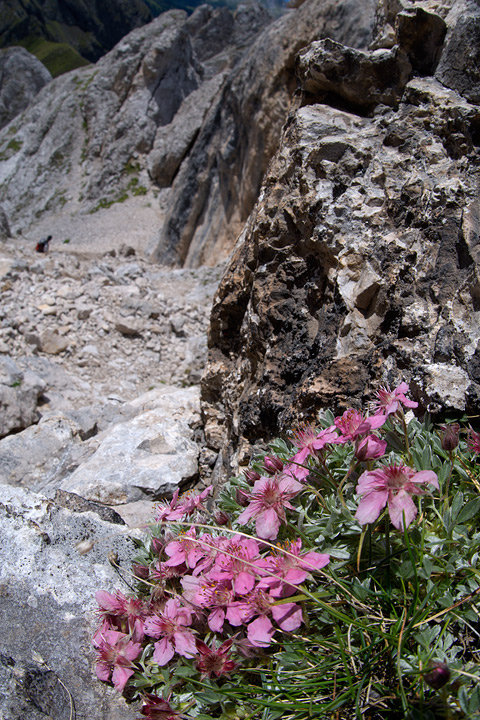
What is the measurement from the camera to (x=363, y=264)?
2547 mm

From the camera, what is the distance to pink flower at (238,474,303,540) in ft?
4.74

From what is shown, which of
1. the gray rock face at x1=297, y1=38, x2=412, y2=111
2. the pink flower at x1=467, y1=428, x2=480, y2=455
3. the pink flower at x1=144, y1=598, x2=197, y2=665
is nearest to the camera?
the pink flower at x1=144, y1=598, x2=197, y2=665

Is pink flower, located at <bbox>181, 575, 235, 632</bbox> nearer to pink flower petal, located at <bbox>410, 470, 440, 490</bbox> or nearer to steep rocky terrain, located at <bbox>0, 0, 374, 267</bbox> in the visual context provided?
pink flower petal, located at <bbox>410, 470, 440, 490</bbox>

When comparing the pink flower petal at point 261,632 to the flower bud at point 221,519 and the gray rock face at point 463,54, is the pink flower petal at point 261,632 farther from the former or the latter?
the gray rock face at point 463,54

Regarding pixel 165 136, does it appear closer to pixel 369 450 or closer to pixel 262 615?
pixel 369 450

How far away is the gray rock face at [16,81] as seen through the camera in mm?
45594

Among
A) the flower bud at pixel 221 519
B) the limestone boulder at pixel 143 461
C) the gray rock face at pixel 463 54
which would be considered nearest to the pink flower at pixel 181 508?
the flower bud at pixel 221 519

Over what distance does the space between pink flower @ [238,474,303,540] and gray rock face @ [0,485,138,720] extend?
726mm

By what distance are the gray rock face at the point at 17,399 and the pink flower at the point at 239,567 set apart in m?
4.92

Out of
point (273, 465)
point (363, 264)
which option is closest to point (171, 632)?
point (273, 465)

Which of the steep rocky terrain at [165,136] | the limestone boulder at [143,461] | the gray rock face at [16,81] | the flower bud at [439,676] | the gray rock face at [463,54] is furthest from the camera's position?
the gray rock face at [16,81]

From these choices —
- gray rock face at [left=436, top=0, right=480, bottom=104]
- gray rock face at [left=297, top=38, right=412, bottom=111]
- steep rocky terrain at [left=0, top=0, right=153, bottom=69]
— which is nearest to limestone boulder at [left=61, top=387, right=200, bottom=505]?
gray rock face at [left=297, top=38, right=412, bottom=111]

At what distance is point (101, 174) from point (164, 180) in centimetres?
429

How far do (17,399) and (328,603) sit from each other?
548 cm
